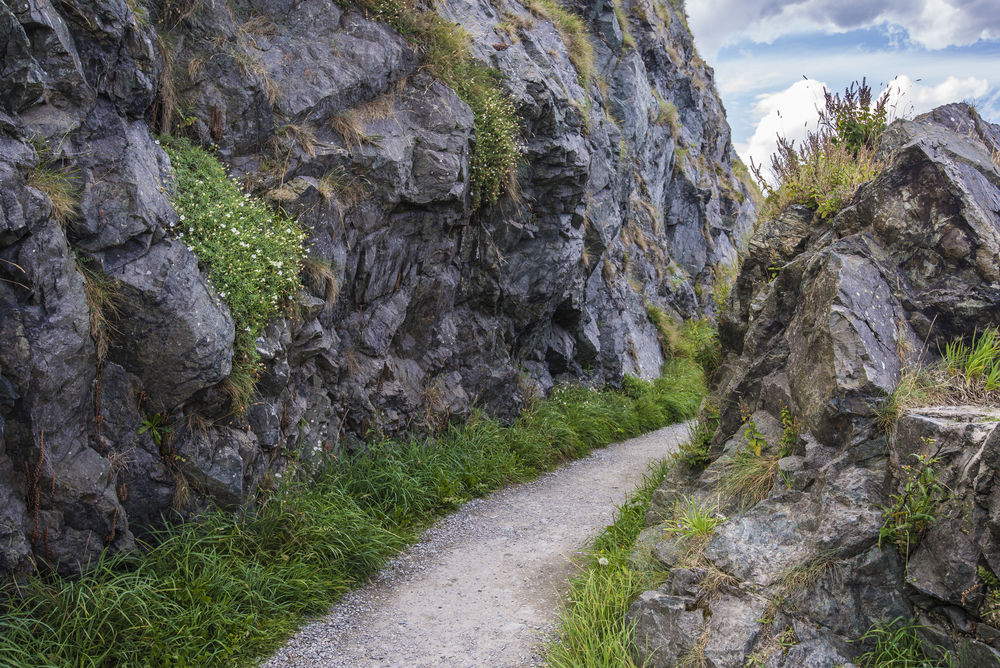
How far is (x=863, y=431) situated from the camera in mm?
4570

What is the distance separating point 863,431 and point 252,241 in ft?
20.8

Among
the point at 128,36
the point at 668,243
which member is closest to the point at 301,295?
the point at 128,36

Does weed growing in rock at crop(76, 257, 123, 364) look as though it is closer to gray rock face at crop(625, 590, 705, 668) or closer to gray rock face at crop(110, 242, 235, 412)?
gray rock face at crop(110, 242, 235, 412)

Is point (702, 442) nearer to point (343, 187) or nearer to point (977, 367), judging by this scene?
point (977, 367)

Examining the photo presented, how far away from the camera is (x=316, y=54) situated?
337 inches

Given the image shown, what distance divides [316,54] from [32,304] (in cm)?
560

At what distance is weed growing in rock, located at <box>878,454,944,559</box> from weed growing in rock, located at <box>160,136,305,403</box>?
5848 mm

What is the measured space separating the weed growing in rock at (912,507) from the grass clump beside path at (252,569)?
4.77m

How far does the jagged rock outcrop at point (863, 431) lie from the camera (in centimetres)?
375

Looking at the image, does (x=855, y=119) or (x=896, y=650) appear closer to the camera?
(x=896, y=650)

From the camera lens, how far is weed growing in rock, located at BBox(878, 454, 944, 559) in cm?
385

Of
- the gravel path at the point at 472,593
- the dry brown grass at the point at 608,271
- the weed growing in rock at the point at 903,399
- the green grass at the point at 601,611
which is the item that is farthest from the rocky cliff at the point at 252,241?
the weed growing in rock at the point at 903,399

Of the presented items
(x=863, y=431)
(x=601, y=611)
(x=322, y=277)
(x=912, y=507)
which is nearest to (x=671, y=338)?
(x=322, y=277)

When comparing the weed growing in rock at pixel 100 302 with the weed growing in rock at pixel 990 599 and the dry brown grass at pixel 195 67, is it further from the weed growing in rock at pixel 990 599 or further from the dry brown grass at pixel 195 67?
the weed growing in rock at pixel 990 599
